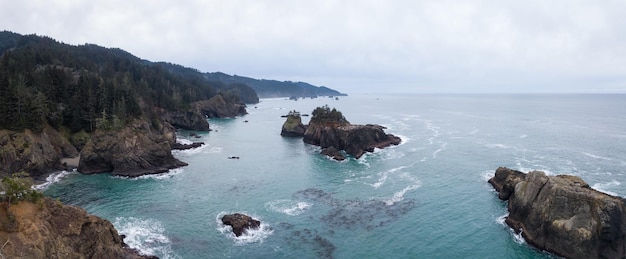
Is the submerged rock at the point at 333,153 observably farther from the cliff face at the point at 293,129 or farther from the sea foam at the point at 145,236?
the sea foam at the point at 145,236

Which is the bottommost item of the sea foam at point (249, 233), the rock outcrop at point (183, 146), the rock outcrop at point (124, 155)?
the sea foam at point (249, 233)

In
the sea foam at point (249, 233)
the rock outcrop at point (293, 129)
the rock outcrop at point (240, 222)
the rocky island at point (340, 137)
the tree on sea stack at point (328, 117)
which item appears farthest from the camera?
the rock outcrop at point (293, 129)

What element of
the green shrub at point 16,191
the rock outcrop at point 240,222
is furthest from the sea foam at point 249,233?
the green shrub at point 16,191

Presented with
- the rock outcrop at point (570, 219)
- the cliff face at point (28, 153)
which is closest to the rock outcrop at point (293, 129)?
the cliff face at point (28, 153)

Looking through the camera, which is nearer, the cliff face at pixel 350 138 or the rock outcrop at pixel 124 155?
the rock outcrop at pixel 124 155

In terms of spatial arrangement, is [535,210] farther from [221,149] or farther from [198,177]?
[221,149]

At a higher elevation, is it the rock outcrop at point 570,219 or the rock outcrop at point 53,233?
the rock outcrop at point 53,233

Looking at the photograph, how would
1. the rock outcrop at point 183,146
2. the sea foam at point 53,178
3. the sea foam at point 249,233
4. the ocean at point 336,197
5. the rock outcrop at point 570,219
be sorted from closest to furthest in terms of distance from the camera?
the rock outcrop at point 570,219, the ocean at point 336,197, the sea foam at point 249,233, the sea foam at point 53,178, the rock outcrop at point 183,146

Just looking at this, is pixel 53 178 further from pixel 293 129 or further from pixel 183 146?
pixel 293 129
